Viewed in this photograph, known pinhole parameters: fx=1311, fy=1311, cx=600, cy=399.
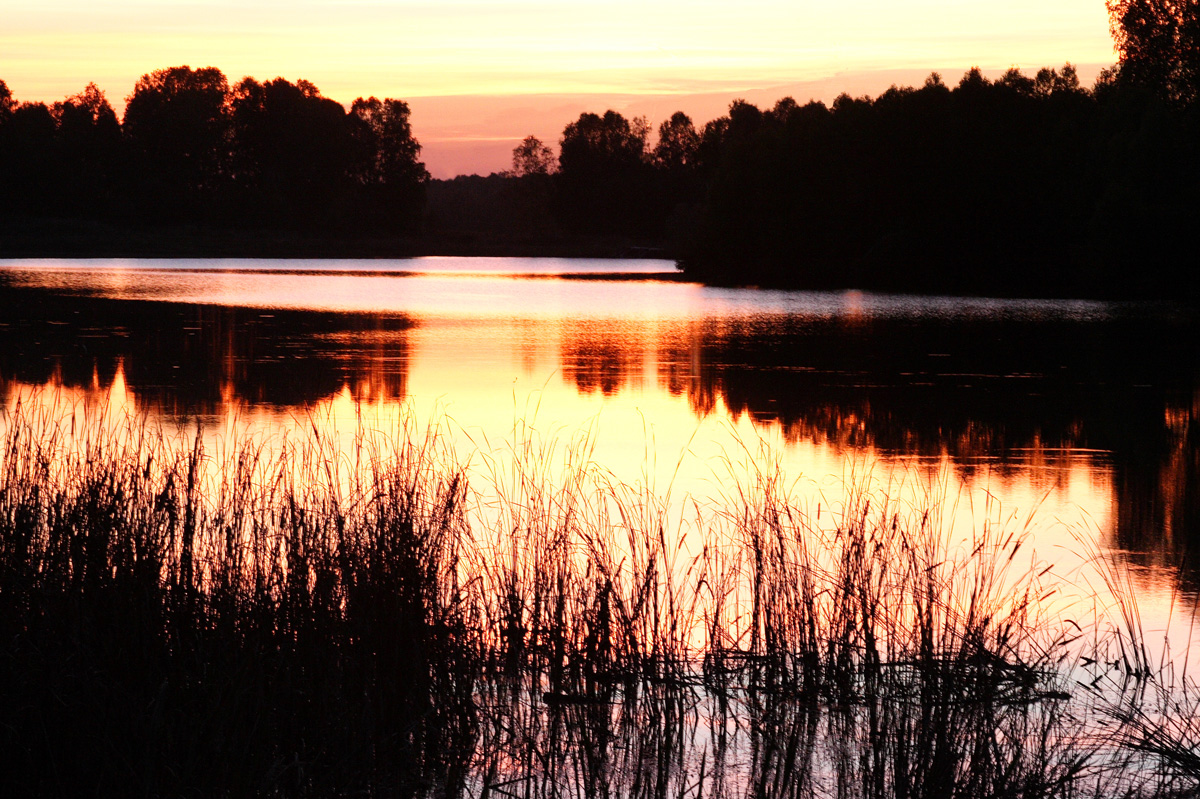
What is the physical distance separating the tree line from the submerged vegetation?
103 meters

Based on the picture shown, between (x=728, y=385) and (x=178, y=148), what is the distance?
331ft

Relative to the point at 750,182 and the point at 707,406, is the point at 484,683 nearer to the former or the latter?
the point at 707,406

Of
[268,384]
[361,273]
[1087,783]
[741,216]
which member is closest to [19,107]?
[361,273]

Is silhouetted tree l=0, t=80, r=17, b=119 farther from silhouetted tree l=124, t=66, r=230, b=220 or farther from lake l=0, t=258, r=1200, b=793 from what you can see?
lake l=0, t=258, r=1200, b=793

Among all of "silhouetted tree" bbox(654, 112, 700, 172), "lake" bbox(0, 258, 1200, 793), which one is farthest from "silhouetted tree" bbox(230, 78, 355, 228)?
"lake" bbox(0, 258, 1200, 793)

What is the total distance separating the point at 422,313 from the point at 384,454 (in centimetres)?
2624

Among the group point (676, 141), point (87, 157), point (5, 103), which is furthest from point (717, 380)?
point (676, 141)

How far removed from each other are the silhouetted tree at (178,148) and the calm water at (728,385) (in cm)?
6675

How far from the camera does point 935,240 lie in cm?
6412

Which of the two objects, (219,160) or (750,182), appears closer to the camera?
(750,182)

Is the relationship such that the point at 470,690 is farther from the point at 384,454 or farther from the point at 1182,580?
the point at 384,454

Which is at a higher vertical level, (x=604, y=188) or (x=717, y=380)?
(x=604, y=188)

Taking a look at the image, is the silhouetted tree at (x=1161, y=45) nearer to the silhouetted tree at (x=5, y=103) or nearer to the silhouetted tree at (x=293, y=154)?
the silhouetted tree at (x=293, y=154)

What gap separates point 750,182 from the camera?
73062 mm
